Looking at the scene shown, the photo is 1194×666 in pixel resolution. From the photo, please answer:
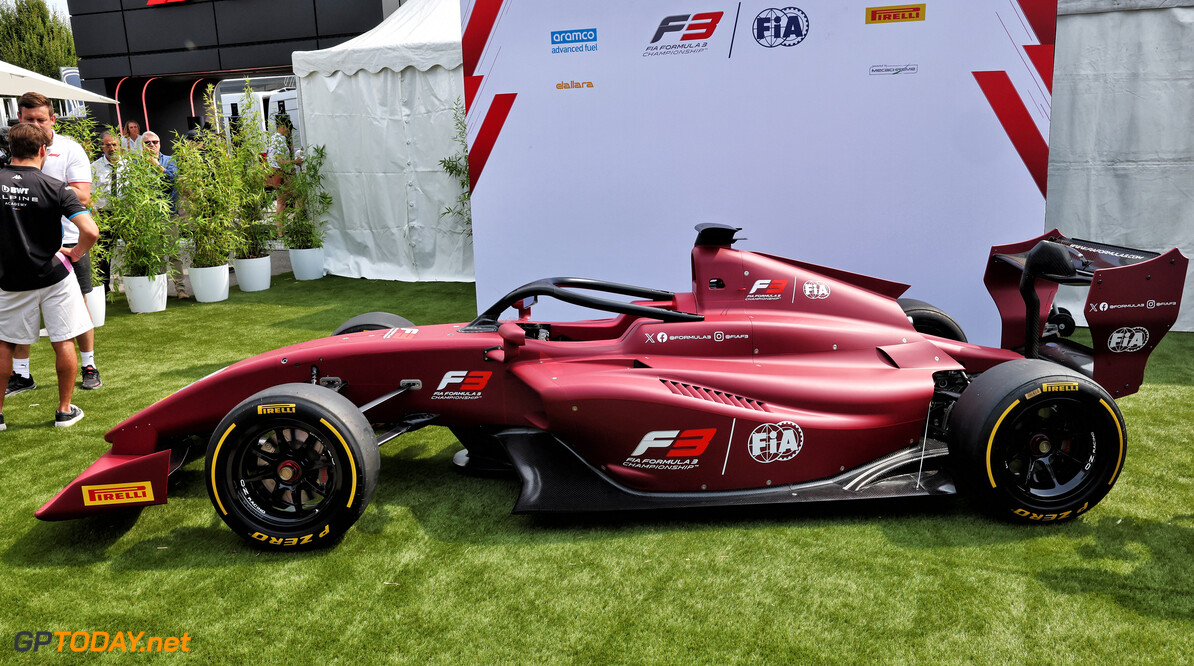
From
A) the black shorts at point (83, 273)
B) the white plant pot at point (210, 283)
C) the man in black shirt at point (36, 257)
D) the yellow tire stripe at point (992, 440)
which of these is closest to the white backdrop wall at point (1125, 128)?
the yellow tire stripe at point (992, 440)

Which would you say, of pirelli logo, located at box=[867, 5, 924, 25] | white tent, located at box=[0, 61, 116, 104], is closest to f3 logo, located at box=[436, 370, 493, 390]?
pirelli logo, located at box=[867, 5, 924, 25]

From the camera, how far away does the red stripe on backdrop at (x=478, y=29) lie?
542 cm

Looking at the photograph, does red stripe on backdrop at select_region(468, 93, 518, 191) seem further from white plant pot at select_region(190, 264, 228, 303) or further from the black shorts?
white plant pot at select_region(190, 264, 228, 303)

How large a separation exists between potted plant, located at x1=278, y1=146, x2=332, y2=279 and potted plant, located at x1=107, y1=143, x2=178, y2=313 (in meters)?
1.85

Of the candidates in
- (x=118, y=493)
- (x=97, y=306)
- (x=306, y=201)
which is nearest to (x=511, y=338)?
(x=118, y=493)

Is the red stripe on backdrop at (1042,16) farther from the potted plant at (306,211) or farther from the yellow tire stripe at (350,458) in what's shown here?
the potted plant at (306,211)

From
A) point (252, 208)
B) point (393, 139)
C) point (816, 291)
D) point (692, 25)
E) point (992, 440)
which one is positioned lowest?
point (992, 440)

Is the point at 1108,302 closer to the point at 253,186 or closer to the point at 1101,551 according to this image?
the point at 1101,551

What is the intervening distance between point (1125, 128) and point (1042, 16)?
214cm

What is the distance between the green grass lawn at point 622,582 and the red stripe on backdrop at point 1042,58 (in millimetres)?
2330

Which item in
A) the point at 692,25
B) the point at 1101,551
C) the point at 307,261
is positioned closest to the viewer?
the point at 1101,551

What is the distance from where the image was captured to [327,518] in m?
2.98

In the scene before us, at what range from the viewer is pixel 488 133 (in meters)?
5.64

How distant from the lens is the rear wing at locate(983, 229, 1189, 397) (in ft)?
11.1
